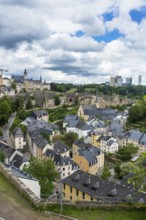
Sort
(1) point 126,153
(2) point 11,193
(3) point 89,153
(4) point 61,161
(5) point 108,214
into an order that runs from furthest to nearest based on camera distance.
A: (1) point 126,153, (3) point 89,153, (4) point 61,161, (2) point 11,193, (5) point 108,214

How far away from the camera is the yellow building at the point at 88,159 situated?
1732 inches

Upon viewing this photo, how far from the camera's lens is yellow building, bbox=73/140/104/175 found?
4400 centimetres

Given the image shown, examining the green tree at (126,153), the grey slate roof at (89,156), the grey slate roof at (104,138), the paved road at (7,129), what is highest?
the paved road at (7,129)

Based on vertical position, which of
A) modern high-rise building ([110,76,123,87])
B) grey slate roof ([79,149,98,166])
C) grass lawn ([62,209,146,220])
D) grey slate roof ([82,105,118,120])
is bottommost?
grey slate roof ([79,149,98,166])

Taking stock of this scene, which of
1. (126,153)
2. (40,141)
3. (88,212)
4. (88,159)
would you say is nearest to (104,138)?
(126,153)

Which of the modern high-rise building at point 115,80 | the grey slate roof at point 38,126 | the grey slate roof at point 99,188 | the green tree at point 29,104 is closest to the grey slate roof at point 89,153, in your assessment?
the grey slate roof at point 38,126

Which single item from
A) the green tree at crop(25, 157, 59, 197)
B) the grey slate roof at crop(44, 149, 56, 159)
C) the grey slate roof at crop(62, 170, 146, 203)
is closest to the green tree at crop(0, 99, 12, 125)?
the grey slate roof at crop(44, 149, 56, 159)

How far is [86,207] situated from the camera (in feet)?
38.4

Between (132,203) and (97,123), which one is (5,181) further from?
(97,123)

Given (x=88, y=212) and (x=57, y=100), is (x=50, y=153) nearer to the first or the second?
(x=88, y=212)

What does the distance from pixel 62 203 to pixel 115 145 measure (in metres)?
46.4

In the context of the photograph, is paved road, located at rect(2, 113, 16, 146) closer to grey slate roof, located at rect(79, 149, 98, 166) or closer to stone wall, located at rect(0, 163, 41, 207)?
grey slate roof, located at rect(79, 149, 98, 166)

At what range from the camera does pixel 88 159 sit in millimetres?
44156

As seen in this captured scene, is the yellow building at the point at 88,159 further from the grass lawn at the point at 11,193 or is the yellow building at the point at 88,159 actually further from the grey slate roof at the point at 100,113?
the grass lawn at the point at 11,193
